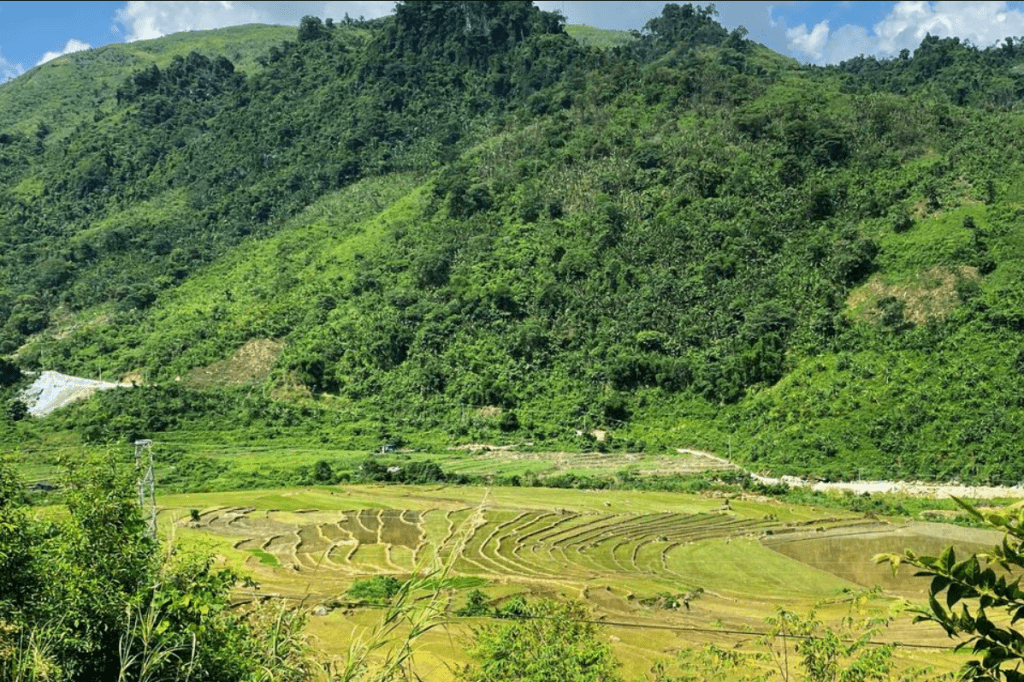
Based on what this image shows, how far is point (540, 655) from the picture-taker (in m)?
16.4

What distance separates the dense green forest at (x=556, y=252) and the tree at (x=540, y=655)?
38.7 m

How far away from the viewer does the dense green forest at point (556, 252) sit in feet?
202

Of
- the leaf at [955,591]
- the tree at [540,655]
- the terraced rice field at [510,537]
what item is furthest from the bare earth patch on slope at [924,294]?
the leaf at [955,591]

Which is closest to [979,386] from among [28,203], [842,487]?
[842,487]

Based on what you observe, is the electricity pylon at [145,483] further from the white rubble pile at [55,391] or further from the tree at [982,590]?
the white rubble pile at [55,391]

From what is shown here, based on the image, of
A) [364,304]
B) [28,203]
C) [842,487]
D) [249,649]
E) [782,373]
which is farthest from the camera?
[28,203]

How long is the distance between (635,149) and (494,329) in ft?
81.0

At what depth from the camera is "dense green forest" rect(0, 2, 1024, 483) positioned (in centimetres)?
6162

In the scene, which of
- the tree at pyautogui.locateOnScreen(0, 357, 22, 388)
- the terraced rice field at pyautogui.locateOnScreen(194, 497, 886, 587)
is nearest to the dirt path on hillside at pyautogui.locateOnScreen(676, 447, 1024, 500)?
the terraced rice field at pyautogui.locateOnScreen(194, 497, 886, 587)

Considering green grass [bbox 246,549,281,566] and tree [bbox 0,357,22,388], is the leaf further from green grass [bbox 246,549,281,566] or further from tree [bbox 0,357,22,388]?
tree [bbox 0,357,22,388]

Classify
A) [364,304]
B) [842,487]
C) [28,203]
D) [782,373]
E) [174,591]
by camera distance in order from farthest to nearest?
1. [28,203]
2. [364,304]
3. [782,373]
4. [842,487]
5. [174,591]

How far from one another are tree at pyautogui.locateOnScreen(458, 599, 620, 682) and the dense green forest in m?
38.7

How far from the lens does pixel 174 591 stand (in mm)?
9211

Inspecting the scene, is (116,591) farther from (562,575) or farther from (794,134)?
(794,134)
